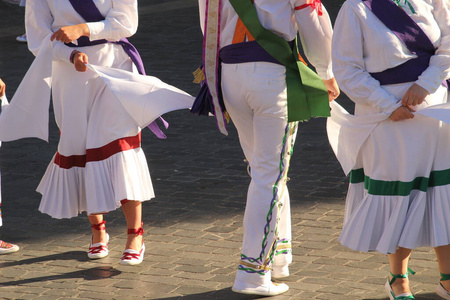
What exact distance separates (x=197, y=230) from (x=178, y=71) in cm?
630

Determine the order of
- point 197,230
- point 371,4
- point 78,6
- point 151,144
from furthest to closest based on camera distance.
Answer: point 151,144 → point 197,230 → point 78,6 → point 371,4

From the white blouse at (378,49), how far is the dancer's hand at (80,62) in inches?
67.0

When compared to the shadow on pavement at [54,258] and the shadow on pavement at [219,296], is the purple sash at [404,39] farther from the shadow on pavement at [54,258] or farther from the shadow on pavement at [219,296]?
the shadow on pavement at [54,258]

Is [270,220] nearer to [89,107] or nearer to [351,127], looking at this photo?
[351,127]

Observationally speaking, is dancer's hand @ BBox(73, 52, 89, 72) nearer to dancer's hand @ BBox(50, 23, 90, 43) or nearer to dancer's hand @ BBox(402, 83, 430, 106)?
dancer's hand @ BBox(50, 23, 90, 43)

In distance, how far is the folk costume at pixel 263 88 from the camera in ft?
15.4

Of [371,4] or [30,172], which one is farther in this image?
[30,172]

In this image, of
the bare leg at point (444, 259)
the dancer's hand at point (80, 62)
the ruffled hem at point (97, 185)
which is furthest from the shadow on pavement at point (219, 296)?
the dancer's hand at point (80, 62)

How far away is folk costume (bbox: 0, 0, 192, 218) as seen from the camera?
559 centimetres

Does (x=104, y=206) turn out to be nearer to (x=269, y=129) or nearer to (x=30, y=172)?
(x=269, y=129)

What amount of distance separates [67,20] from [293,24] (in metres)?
1.63

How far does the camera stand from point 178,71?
1230 centimetres

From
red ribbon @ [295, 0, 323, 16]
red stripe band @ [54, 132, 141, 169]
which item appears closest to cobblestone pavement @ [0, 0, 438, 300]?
red stripe band @ [54, 132, 141, 169]

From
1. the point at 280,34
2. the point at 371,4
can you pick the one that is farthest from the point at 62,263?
the point at 371,4
